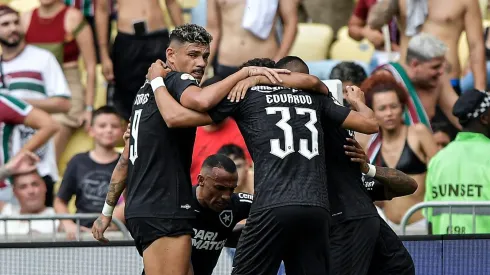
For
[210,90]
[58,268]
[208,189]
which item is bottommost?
[58,268]

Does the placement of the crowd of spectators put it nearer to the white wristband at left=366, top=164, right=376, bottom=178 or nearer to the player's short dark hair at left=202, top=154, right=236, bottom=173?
the white wristband at left=366, top=164, right=376, bottom=178

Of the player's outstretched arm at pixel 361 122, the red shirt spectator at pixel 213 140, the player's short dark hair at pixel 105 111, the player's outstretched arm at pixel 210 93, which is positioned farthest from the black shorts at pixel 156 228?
the player's short dark hair at pixel 105 111

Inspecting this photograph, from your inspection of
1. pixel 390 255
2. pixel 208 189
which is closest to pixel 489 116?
pixel 390 255

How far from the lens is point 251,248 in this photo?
7695 millimetres

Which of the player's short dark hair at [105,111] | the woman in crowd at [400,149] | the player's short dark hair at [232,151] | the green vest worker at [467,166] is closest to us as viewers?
the green vest worker at [467,166]

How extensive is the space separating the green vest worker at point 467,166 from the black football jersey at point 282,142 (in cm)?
222

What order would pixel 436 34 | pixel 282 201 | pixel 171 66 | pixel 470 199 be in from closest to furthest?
pixel 282 201 < pixel 171 66 < pixel 470 199 < pixel 436 34

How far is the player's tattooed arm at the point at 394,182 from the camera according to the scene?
8.62 meters

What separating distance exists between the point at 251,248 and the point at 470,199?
2703 millimetres

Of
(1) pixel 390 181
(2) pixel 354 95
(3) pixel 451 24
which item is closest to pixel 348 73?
(3) pixel 451 24

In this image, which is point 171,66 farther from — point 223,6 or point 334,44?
point 334,44

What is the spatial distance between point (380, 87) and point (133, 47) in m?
2.66

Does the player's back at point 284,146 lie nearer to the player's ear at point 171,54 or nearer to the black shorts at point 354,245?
the black shorts at point 354,245

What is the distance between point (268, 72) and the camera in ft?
25.9
